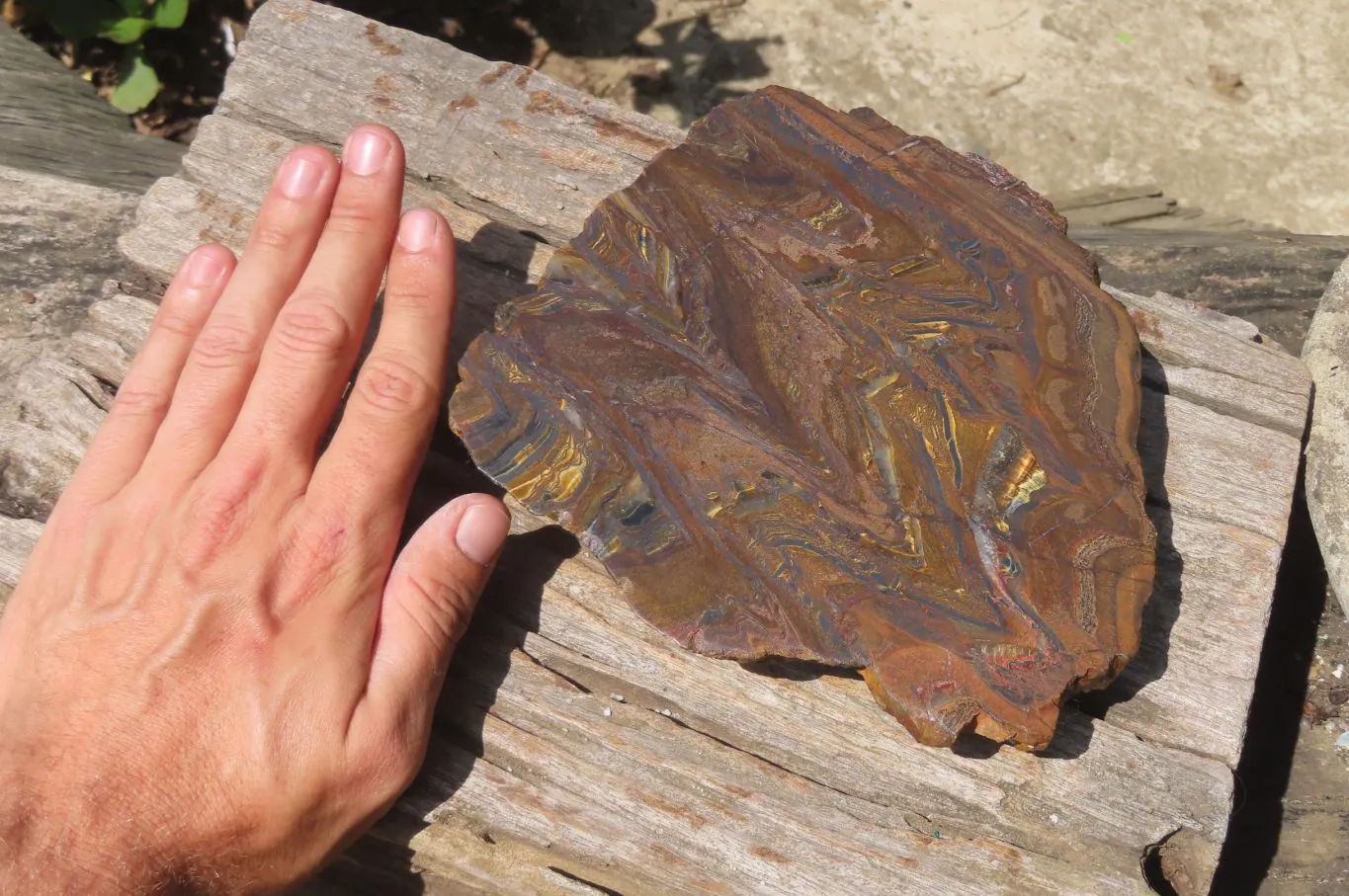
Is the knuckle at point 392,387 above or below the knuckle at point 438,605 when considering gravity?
above

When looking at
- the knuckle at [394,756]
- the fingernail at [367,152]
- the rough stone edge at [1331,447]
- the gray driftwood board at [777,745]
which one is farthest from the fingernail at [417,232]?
the rough stone edge at [1331,447]

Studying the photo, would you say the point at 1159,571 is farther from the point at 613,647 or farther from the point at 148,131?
the point at 148,131

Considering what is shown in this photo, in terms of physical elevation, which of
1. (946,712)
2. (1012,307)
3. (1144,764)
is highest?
(1012,307)

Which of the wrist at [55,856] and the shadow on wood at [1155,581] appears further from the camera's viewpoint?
the shadow on wood at [1155,581]

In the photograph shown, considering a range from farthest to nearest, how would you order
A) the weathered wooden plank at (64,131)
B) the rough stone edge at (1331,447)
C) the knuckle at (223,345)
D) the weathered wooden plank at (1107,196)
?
the weathered wooden plank at (1107,196) < the weathered wooden plank at (64,131) < the rough stone edge at (1331,447) < the knuckle at (223,345)

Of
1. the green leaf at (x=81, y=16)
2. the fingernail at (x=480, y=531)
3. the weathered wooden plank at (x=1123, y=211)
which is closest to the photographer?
the fingernail at (x=480, y=531)

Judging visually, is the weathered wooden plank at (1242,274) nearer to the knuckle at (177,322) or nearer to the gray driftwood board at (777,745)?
the gray driftwood board at (777,745)

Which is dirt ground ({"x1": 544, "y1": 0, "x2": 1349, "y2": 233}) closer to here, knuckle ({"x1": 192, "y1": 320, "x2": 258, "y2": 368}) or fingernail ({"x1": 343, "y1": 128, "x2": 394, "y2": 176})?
fingernail ({"x1": 343, "y1": 128, "x2": 394, "y2": 176})

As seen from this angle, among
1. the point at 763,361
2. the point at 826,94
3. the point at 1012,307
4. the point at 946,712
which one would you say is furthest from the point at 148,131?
the point at 946,712
